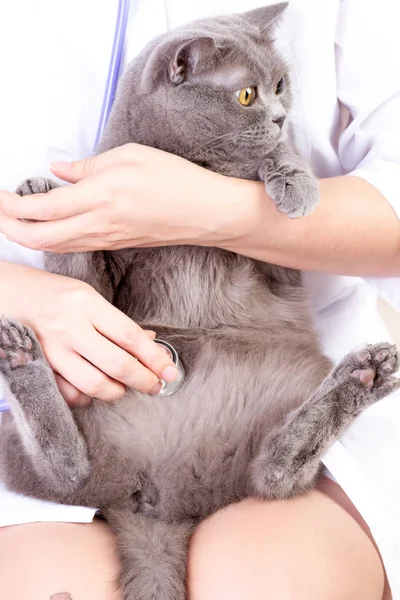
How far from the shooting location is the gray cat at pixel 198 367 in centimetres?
93

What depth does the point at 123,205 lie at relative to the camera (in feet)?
3.30

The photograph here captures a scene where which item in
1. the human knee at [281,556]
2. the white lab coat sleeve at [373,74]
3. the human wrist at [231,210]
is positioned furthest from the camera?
the white lab coat sleeve at [373,74]

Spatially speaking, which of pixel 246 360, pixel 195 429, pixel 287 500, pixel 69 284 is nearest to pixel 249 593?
pixel 287 500

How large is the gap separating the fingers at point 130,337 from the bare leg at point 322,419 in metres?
0.20

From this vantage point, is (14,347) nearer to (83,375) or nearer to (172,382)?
(83,375)

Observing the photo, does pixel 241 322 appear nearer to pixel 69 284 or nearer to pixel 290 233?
pixel 290 233

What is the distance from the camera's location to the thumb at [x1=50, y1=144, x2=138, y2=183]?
1.01 meters

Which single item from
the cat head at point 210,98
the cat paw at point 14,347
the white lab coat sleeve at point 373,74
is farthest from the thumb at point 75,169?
the white lab coat sleeve at point 373,74

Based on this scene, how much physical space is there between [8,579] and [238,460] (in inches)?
13.7

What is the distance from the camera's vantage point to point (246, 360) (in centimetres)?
105

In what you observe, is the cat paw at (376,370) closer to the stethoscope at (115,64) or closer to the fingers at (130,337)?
the fingers at (130,337)

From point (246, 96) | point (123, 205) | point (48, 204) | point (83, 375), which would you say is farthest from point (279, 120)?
point (83, 375)

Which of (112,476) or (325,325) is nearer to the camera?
(112,476)

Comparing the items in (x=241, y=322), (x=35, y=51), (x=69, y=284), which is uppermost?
(x=35, y=51)
